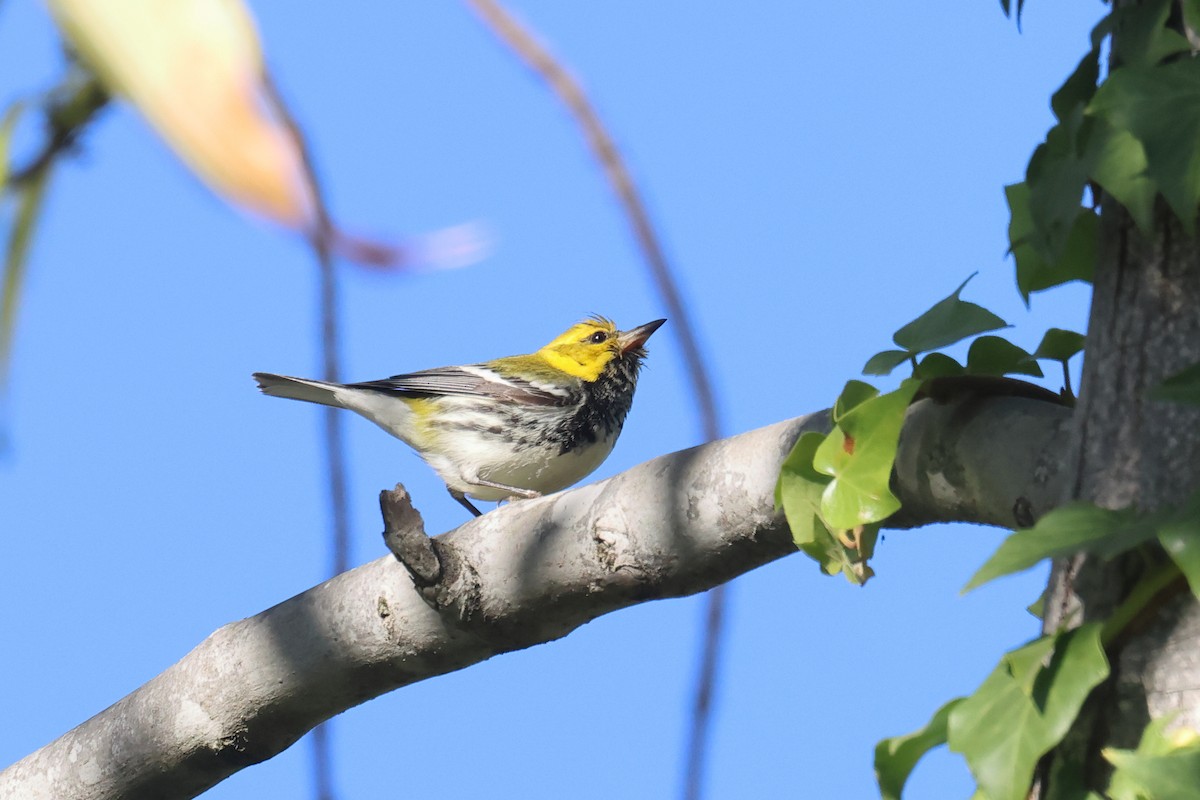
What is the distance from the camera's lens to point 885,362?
192 cm

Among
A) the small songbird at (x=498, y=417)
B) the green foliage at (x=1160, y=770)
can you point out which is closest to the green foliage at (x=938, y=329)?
the green foliage at (x=1160, y=770)

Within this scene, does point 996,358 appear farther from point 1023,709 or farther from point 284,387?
point 284,387

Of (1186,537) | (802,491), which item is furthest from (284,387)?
(1186,537)

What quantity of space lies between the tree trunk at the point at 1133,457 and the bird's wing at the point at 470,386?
4.18 metres

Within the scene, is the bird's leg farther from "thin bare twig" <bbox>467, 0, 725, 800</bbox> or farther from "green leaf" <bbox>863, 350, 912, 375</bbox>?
"thin bare twig" <bbox>467, 0, 725, 800</bbox>

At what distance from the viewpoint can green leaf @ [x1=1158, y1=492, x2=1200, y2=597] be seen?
50.9 inches

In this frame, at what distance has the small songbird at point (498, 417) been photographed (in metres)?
5.60

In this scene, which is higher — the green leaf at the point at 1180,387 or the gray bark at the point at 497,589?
the gray bark at the point at 497,589

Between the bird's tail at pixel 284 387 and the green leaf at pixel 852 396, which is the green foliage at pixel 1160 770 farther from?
the bird's tail at pixel 284 387

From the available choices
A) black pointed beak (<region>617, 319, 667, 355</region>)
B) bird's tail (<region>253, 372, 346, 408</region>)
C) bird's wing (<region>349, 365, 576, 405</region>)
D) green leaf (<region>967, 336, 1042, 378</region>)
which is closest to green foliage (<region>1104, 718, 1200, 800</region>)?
green leaf (<region>967, 336, 1042, 378</region>)

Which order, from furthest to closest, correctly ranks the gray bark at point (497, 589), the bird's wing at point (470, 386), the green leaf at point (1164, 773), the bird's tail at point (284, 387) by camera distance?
the bird's wing at point (470, 386) < the bird's tail at point (284, 387) < the gray bark at point (497, 589) < the green leaf at point (1164, 773)

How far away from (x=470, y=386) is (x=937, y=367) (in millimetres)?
4192

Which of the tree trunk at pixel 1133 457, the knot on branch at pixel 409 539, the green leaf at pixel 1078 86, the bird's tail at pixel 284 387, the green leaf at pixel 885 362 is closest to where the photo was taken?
the tree trunk at pixel 1133 457

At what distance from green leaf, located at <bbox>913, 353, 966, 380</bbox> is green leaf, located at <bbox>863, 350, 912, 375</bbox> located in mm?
76
